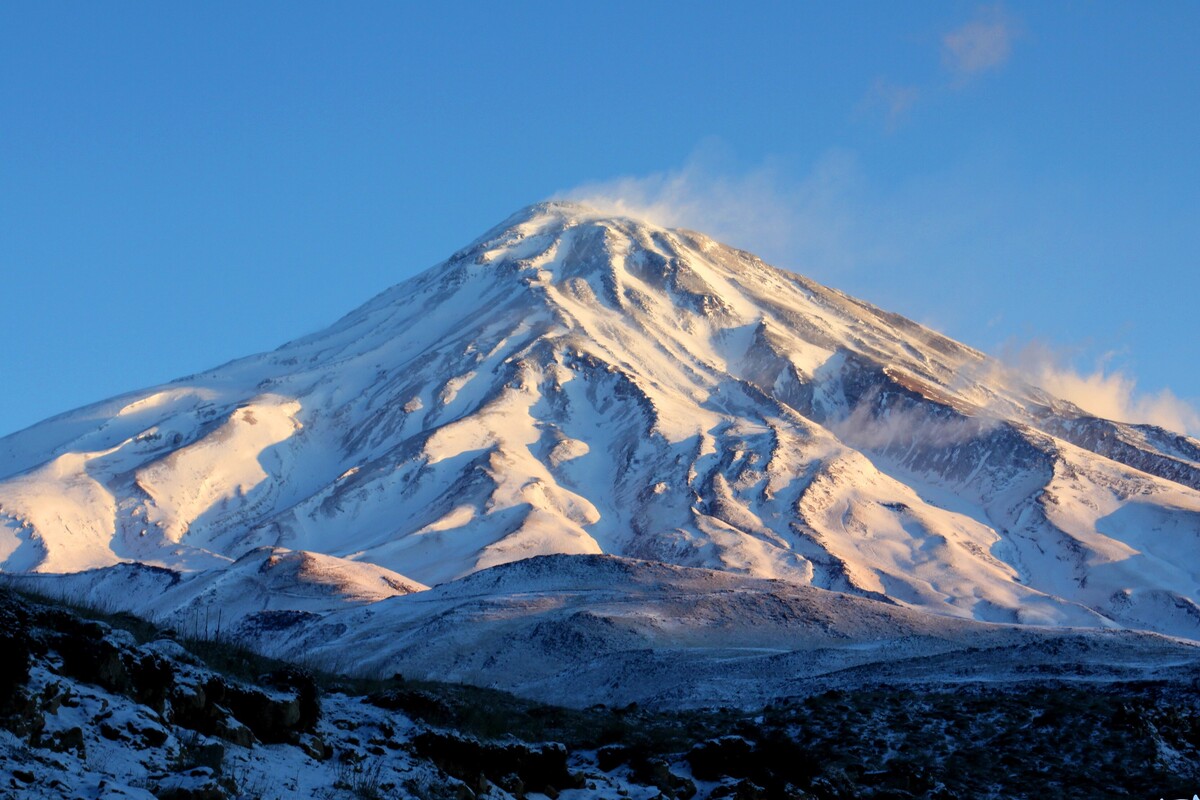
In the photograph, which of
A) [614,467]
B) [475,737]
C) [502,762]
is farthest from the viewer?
[614,467]

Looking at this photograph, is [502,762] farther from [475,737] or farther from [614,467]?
[614,467]

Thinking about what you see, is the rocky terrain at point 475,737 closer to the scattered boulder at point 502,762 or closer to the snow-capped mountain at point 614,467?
the scattered boulder at point 502,762

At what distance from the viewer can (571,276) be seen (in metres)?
184

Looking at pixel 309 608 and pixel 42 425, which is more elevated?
pixel 42 425

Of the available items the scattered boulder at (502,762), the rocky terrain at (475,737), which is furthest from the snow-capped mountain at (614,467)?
the scattered boulder at (502,762)

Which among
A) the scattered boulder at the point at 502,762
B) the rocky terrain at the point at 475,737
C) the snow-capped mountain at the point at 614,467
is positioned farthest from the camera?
the snow-capped mountain at the point at 614,467

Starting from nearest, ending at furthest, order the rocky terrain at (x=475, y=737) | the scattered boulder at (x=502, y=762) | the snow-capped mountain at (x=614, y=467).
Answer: the rocky terrain at (x=475, y=737), the scattered boulder at (x=502, y=762), the snow-capped mountain at (x=614, y=467)

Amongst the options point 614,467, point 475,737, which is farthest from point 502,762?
point 614,467

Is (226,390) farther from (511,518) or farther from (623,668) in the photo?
(623,668)

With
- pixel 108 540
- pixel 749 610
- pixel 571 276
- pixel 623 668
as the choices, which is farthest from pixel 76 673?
pixel 571 276

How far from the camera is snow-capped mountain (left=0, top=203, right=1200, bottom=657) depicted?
349ft

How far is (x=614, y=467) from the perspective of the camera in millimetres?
133750

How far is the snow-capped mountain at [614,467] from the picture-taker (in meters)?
106

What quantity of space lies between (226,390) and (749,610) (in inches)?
4732
